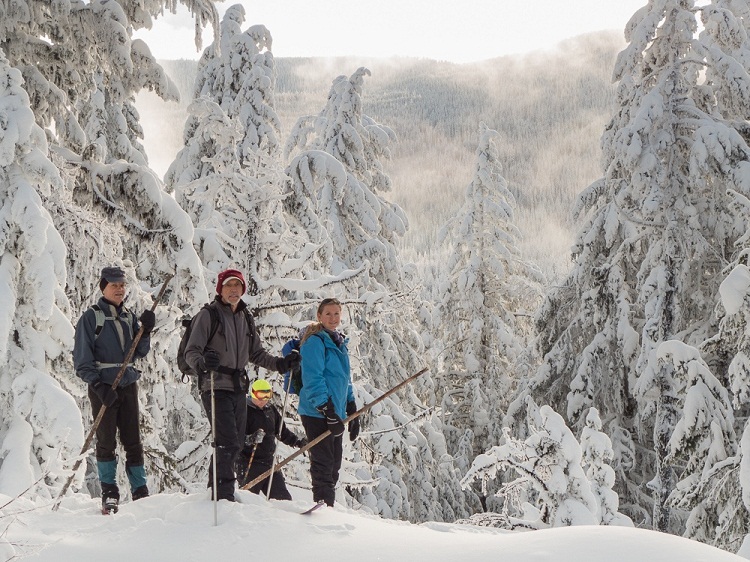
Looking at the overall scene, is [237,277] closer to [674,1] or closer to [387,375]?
[674,1]

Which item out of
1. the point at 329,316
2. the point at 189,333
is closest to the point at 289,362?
the point at 329,316

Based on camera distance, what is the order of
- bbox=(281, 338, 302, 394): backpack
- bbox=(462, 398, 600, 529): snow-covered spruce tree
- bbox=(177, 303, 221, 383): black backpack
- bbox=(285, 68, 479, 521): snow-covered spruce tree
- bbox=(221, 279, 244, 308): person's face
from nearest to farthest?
bbox=(177, 303, 221, 383): black backpack < bbox=(221, 279, 244, 308): person's face < bbox=(281, 338, 302, 394): backpack < bbox=(462, 398, 600, 529): snow-covered spruce tree < bbox=(285, 68, 479, 521): snow-covered spruce tree

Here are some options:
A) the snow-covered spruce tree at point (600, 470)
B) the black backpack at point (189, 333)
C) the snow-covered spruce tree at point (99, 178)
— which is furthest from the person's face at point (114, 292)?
the snow-covered spruce tree at point (600, 470)

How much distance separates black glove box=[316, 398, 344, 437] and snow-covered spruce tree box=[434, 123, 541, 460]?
18.0 meters

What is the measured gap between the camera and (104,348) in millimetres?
6145

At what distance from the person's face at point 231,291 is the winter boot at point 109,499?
6.58ft

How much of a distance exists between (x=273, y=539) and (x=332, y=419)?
156 centimetres

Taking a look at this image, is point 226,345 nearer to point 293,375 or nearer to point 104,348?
point 293,375

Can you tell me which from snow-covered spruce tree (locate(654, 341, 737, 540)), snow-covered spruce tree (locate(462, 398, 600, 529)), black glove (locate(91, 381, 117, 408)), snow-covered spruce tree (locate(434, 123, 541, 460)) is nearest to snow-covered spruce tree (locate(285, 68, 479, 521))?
snow-covered spruce tree (locate(434, 123, 541, 460))

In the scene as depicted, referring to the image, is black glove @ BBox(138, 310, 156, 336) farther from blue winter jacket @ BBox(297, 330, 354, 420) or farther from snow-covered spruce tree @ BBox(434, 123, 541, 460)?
snow-covered spruce tree @ BBox(434, 123, 541, 460)

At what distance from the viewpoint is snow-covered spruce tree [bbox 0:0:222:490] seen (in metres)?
7.33

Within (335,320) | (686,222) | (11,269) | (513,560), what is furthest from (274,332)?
(686,222)

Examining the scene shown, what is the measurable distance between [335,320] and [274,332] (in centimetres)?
284

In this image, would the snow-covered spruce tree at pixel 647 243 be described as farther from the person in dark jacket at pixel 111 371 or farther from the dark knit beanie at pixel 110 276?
the dark knit beanie at pixel 110 276
